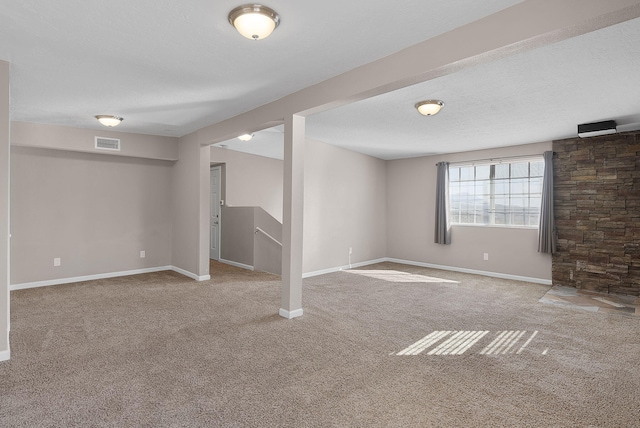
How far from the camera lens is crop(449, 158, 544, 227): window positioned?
6098 millimetres

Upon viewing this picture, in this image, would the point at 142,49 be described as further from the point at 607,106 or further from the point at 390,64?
the point at 607,106

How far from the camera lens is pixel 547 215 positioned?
570cm

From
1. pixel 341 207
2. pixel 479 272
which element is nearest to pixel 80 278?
pixel 341 207

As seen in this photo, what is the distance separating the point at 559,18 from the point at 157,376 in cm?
344

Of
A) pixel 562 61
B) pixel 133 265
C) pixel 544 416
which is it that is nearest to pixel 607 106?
pixel 562 61

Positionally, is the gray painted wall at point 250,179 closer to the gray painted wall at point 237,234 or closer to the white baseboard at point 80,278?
the gray painted wall at point 237,234

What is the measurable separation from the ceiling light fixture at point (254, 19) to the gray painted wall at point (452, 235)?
5.35 m

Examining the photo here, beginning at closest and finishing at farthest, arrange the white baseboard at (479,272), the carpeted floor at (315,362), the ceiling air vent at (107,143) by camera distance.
Answer: the carpeted floor at (315,362), the ceiling air vent at (107,143), the white baseboard at (479,272)

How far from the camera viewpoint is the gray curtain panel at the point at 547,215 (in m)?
5.68

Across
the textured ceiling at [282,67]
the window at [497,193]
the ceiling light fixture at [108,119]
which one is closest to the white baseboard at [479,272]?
the window at [497,193]

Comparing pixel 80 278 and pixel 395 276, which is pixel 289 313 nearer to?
pixel 395 276

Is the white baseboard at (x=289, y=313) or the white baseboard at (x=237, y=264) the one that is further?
the white baseboard at (x=237, y=264)

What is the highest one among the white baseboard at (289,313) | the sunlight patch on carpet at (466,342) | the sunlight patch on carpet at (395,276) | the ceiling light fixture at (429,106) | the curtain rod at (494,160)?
the ceiling light fixture at (429,106)

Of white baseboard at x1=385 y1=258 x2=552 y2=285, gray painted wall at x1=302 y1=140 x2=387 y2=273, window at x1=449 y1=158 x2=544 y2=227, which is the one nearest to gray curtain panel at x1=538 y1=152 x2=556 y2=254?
window at x1=449 y1=158 x2=544 y2=227
